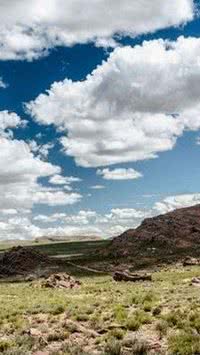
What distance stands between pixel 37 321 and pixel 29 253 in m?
131

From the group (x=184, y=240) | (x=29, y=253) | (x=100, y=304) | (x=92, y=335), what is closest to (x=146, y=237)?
(x=184, y=240)

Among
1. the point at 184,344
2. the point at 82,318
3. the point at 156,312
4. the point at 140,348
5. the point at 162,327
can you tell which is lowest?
the point at 140,348

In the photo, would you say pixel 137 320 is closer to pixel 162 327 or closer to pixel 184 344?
pixel 162 327

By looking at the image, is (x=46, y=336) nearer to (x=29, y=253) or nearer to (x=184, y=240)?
A: (x=29, y=253)

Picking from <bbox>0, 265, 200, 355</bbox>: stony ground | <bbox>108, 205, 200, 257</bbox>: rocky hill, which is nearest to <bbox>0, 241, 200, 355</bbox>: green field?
<bbox>0, 265, 200, 355</bbox>: stony ground

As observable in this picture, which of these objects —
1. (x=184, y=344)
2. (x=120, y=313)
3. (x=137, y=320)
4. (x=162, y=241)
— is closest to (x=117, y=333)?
(x=137, y=320)

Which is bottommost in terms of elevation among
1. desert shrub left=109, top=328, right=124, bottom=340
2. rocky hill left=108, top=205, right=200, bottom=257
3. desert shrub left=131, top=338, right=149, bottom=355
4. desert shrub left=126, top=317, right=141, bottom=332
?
desert shrub left=131, top=338, right=149, bottom=355

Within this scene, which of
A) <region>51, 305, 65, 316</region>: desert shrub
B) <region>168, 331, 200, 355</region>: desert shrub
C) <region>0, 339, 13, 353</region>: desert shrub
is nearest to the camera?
<region>168, 331, 200, 355</region>: desert shrub

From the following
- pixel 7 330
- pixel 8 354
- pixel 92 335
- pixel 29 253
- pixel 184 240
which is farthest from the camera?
pixel 184 240

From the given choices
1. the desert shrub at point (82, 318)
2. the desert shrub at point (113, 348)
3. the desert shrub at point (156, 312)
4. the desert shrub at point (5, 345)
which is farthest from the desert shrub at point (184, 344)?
the desert shrub at point (82, 318)

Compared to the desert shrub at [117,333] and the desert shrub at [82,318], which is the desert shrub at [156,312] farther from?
the desert shrub at [117,333]

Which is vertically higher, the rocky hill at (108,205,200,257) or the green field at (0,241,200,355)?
the rocky hill at (108,205,200,257)

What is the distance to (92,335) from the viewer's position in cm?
2780

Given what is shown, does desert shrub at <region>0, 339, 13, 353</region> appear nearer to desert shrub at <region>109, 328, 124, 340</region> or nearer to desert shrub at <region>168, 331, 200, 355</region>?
desert shrub at <region>109, 328, 124, 340</region>
